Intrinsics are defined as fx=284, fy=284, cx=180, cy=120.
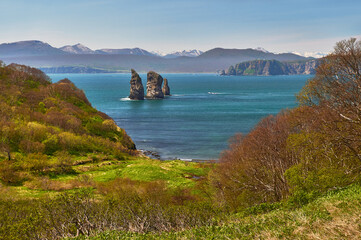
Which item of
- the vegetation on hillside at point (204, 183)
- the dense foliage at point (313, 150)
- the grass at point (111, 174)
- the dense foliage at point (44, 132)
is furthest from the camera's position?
the dense foliage at point (44, 132)

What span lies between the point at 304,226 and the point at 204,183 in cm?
2957

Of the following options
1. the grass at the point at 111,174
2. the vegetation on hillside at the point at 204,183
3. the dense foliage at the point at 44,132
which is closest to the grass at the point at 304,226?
the vegetation on hillside at the point at 204,183

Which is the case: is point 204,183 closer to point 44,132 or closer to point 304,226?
point 304,226

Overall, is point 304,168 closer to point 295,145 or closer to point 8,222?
point 295,145

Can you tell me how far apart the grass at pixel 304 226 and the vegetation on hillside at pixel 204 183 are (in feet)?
0.21

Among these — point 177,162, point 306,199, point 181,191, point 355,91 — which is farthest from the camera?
point 177,162

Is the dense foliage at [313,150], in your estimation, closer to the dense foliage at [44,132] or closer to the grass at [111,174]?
the grass at [111,174]

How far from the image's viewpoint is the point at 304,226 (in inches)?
622

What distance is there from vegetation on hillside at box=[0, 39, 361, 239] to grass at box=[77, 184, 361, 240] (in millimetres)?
65

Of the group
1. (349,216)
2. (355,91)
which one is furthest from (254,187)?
(349,216)

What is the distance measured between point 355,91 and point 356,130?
5773mm

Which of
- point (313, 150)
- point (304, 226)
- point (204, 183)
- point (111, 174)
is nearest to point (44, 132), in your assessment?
point (111, 174)

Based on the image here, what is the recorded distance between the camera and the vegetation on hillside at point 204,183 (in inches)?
725

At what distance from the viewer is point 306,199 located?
72.7ft
